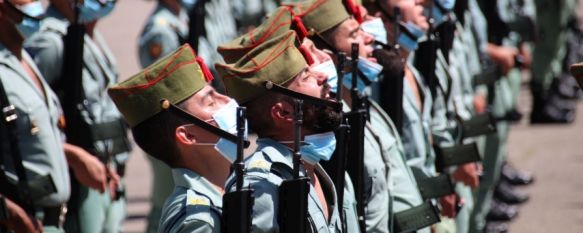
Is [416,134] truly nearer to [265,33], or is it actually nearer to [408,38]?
[408,38]

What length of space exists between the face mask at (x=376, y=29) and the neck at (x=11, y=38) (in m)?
1.47

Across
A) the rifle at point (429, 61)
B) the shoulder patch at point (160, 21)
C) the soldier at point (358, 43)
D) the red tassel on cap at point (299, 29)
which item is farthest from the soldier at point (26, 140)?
the shoulder patch at point (160, 21)

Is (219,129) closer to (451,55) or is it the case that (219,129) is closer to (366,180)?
(366,180)

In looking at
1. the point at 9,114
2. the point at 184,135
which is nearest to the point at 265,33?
the point at 184,135

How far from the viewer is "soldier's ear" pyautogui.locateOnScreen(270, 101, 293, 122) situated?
17.2 feet

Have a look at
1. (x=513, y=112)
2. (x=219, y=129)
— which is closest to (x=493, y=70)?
(x=513, y=112)

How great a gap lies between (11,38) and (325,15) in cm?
135

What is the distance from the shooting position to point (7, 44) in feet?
22.3

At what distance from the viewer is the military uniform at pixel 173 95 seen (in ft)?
16.3

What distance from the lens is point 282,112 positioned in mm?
5250

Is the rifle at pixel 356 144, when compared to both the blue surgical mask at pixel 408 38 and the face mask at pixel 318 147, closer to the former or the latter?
the face mask at pixel 318 147

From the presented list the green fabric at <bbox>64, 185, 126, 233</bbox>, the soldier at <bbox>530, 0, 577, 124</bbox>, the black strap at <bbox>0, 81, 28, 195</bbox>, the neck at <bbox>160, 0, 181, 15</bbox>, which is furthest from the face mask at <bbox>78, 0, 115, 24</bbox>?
the soldier at <bbox>530, 0, 577, 124</bbox>

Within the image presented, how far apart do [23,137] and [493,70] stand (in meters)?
5.06

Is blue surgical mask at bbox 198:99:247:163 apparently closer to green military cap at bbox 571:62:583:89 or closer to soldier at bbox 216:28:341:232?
soldier at bbox 216:28:341:232
